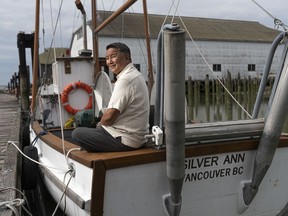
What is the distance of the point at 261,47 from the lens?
39.1 meters

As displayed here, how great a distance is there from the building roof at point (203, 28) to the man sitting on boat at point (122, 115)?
90.2ft

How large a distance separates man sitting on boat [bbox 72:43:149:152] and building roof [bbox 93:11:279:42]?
27508mm

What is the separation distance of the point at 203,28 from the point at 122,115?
36015 millimetres

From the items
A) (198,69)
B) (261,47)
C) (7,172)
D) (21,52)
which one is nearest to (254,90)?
(198,69)

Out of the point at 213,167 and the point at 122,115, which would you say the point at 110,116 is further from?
the point at 213,167

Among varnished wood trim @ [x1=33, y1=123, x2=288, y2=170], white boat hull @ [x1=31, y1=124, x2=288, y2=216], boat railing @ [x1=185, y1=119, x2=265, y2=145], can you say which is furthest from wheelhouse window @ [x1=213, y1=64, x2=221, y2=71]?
boat railing @ [x1=185, y1=119, x2=265, y2=145]

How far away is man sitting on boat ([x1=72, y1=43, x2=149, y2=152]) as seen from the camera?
3527 mm

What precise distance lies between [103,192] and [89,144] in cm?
59

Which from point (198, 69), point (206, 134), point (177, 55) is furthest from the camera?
point (198, 69)

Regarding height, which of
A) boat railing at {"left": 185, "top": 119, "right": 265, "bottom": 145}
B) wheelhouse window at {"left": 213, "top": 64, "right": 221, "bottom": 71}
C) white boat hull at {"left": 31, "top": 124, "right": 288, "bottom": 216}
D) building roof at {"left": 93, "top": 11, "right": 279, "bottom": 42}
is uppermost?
building roof at {"left": 93, "top": 11, "right": 279, "bottom": 42}

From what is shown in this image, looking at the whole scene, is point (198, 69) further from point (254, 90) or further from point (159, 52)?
point (159, 52)

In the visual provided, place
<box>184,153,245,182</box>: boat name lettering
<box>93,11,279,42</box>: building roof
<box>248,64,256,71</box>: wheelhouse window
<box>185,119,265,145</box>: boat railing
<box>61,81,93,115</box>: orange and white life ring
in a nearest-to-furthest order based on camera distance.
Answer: <box>185,119,265,145</box>: boat railing
<box>184,153,245,182</box>: boat name lettering
<box>61,81,93,115</box>: orange and white life ring
<box>93,11,279,42</box>: building roof
<box>248,64,256,71</box>: wheelhouse window

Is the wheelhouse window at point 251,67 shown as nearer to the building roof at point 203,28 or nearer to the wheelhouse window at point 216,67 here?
the building roof at point 203,28

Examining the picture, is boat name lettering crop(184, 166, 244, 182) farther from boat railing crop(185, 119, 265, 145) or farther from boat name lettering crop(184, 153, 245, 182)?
boat railing crop(185, 119, 265, 145)
